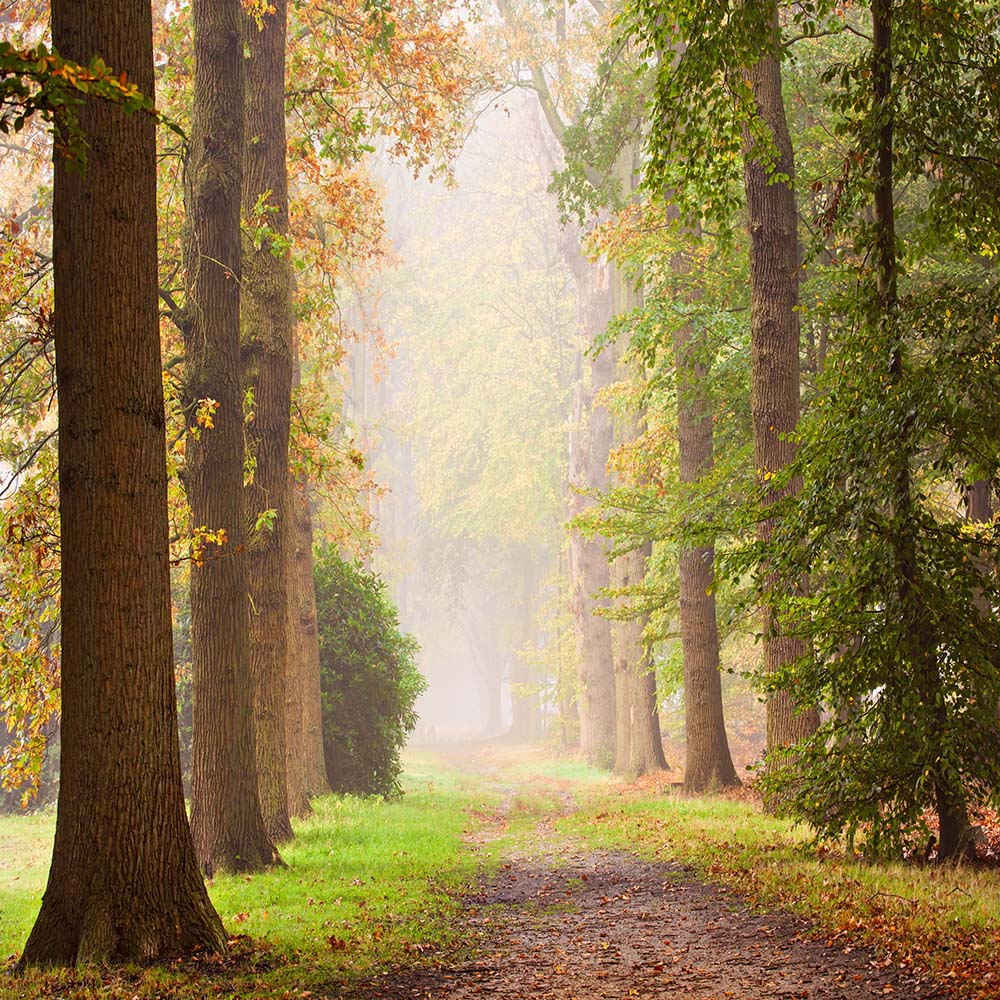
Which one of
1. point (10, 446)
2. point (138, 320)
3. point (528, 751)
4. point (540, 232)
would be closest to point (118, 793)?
point (138, 320)

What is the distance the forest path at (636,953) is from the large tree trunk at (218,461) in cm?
249

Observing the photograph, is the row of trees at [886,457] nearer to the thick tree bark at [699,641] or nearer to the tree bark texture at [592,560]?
the thick tree bark at [699,641]

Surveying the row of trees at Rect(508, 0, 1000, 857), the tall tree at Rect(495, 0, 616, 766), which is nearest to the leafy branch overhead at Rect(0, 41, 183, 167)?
the row of trees at Rect(508, 0, 1000, 857)

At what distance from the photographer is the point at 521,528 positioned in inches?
1619

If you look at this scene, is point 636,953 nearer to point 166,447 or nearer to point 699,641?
point 166,447

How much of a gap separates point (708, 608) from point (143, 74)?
12.6 meters

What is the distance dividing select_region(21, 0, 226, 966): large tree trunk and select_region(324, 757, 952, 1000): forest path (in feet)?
4.60

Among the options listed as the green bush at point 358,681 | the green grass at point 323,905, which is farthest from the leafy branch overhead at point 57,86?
the green bush at point 358,681

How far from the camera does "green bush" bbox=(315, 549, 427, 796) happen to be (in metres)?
18.3

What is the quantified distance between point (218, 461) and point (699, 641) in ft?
30.3

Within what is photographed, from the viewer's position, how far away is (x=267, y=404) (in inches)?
487

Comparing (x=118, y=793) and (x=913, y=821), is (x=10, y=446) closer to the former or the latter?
(x=118, y=793)

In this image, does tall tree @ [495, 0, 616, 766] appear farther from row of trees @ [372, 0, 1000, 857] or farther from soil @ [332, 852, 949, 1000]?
soil @ [332, 852, 949, 1000]

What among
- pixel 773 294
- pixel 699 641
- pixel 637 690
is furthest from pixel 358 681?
pixel 773 294
